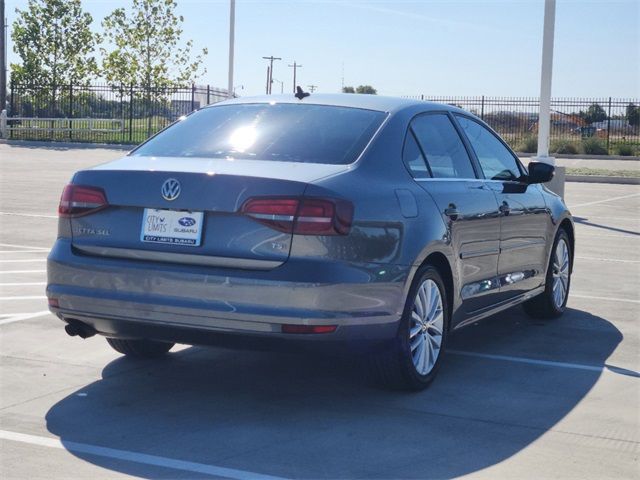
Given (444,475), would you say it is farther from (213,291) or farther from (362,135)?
(362,135)

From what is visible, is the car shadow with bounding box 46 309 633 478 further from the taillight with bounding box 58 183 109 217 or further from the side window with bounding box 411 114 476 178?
the side window with bounding box 411 114 476 178

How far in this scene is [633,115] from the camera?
1773 inches

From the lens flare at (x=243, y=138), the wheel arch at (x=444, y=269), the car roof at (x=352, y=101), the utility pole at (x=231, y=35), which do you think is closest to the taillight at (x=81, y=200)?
the lens flare at (x=243, y=138)

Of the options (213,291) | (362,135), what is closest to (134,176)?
(213,291)

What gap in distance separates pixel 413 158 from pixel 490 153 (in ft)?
5.19

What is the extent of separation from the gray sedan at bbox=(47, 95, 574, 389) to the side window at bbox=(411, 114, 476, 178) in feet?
0.06

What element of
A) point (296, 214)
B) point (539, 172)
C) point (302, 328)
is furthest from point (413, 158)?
point (539, 172)

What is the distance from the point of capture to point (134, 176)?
18.1 feet

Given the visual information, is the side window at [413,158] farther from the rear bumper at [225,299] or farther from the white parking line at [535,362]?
the white parking line at [535,362]

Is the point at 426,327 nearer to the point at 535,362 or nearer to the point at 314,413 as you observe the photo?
the point at 314,413

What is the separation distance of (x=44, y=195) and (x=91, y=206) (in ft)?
42.1

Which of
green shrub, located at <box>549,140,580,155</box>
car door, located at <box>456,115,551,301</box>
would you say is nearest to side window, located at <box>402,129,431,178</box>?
car door, located at <box>456,115,551,301</box>

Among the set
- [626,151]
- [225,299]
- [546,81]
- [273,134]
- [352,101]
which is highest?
[546,81]

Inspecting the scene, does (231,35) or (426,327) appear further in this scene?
(231,35)
